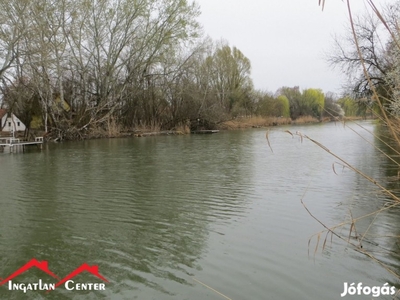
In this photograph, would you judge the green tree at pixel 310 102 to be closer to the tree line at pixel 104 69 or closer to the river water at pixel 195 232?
the tree line at pixel 104 69

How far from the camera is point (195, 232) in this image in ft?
18.7

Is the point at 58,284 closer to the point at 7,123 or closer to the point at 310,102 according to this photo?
the point at 7,123

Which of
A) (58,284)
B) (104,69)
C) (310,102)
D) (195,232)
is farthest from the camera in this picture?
(310,102)

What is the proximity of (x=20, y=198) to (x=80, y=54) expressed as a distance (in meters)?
22.3

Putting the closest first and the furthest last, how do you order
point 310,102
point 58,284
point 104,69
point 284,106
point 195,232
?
1. point 58,284
2. point 195,232
3. point 104,69
4. point 284,106
5. point 310,102

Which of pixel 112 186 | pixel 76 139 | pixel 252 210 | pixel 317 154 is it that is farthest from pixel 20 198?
pixel 76 139

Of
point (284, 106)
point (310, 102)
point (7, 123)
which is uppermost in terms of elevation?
point (310, 102)

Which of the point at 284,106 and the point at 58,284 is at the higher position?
the point at 284,106

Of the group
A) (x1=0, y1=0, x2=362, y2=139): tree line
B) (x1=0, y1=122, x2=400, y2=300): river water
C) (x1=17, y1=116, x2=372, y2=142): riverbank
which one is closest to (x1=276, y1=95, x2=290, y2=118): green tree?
(x1=17, y1=116, x2=372, y2=142): riverbank

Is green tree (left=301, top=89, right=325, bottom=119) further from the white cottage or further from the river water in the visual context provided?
the river water

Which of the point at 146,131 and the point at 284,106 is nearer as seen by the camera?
the point at 146,131

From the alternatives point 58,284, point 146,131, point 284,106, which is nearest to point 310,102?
point 284,106

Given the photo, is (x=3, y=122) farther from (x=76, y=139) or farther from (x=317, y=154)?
(x=317, y=154)

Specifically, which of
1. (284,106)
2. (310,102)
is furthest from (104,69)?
(310,102)
